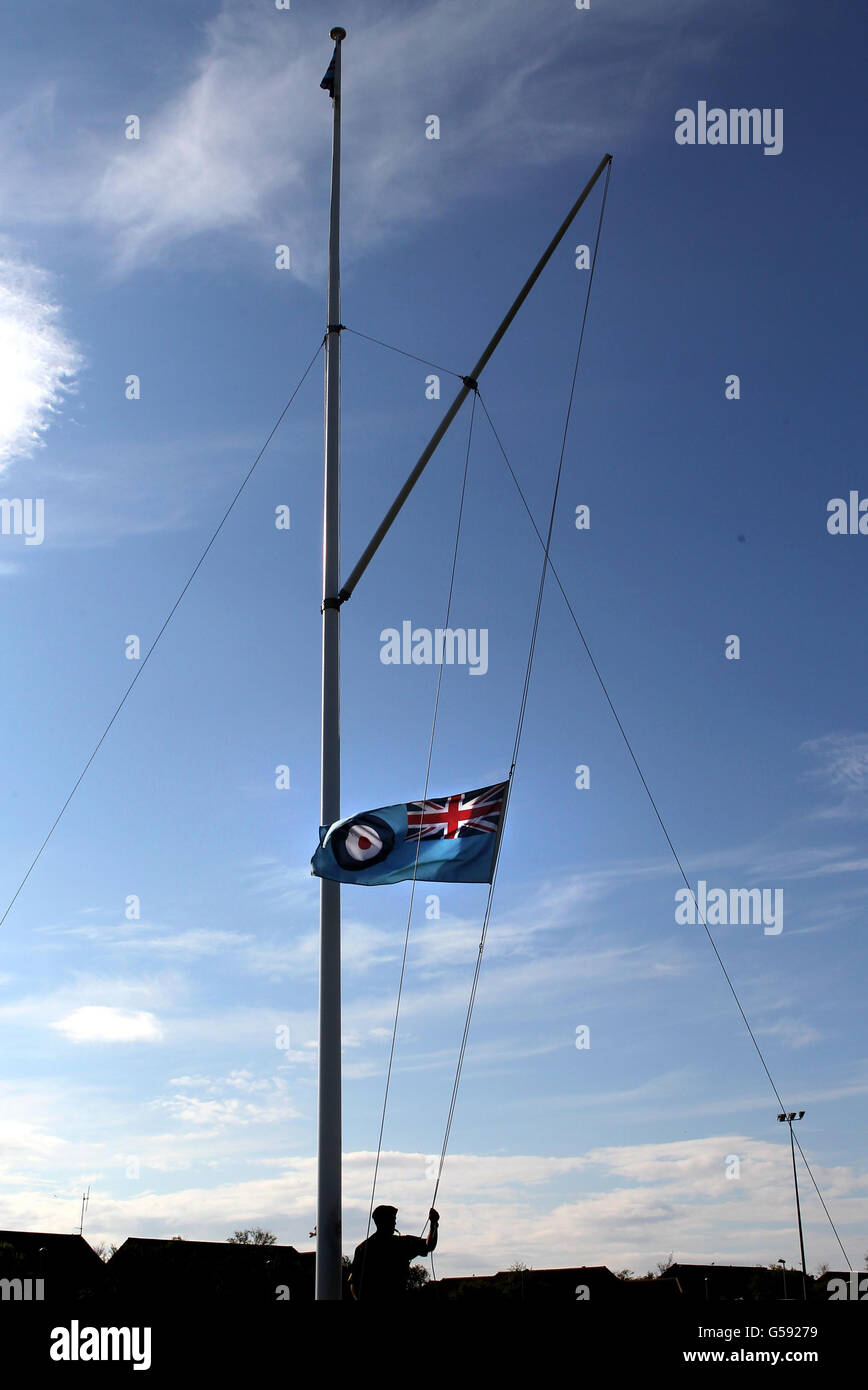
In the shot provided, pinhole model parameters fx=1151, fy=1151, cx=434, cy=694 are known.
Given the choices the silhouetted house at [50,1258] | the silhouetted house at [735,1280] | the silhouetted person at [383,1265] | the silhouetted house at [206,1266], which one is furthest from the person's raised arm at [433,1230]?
the silhouetted house at [735,1280]

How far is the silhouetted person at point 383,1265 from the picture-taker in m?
8.84

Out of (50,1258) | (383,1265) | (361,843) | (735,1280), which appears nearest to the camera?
(383,1265)

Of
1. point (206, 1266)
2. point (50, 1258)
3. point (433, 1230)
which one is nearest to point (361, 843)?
point (433, 1230)

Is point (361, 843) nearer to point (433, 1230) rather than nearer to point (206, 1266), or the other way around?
point (433, 1230)

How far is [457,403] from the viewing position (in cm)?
1496

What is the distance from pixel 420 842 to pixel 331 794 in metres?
1.20

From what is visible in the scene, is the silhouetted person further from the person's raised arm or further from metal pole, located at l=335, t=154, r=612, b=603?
metal pole, located at l=335, t=154, r=612, b=603

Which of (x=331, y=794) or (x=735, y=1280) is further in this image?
(x=735, y=1280)

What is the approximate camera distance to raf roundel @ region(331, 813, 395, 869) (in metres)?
12.9

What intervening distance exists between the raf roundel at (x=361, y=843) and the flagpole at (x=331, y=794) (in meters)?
0.35

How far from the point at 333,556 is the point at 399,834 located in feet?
12.2
